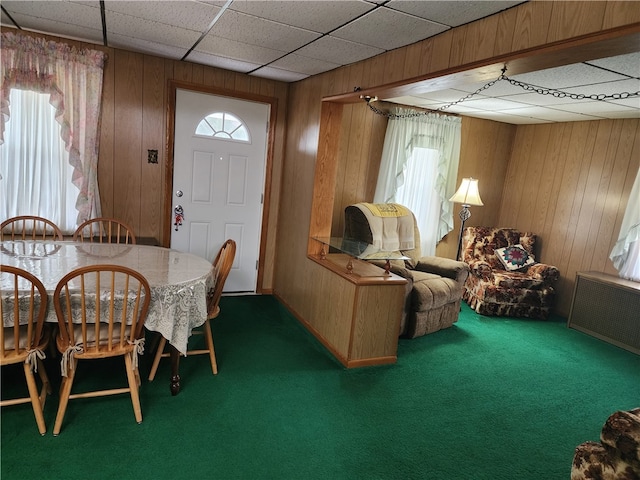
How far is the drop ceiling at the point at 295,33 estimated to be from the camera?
7.49ft

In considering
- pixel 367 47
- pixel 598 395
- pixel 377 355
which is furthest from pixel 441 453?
Result: pixel 367 47

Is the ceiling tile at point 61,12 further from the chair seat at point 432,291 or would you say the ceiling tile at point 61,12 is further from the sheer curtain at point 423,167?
the chair seat at point 432,291

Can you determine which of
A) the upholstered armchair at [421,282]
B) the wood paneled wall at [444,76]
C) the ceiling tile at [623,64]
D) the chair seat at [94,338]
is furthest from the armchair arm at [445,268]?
the chair seat at [94,338]

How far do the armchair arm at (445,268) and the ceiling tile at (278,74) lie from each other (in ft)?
7.58

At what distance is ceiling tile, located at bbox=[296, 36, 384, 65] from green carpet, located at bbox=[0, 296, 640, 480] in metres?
2.34

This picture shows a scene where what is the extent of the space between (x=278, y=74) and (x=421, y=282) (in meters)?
2.49

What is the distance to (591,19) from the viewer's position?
66.7 inches

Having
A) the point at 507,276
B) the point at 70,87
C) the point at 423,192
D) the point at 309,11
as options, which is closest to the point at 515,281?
the point at 507,276

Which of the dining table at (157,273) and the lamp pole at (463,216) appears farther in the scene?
the lamp pole at (463,216)

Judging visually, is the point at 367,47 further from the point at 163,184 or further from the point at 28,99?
the point at 28,99

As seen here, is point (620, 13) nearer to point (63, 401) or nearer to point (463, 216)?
point (63, 401)

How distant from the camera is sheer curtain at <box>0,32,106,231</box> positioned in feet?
10.8

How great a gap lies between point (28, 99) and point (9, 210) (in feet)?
3.11

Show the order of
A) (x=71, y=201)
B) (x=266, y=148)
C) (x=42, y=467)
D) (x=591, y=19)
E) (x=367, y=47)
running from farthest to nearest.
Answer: (x=266, y=148)
(x=71, y=201)
(x=367, y=47)
(x=42, y=467)
(x=591, y=19)
